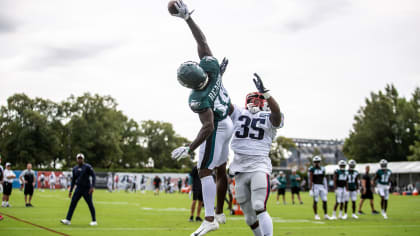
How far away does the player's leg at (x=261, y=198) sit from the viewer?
21.6 ft

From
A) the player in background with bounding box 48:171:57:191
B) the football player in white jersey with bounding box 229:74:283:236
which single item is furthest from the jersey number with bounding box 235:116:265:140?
the player in background with bounding box 48:171:57:191

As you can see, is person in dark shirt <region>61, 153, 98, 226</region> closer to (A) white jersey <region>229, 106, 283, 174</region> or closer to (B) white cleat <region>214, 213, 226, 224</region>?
(B) white cleat <region>214, 213, 226, 224</region>

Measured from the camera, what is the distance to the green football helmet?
239 inches

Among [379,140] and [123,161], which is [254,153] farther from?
[123,161]

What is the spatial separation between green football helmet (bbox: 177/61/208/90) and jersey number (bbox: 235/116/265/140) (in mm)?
1347

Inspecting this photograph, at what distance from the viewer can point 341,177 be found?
1850cm

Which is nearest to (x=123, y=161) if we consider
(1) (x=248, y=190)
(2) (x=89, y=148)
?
(2) (x=89, y=148)

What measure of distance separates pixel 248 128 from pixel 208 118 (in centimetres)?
123

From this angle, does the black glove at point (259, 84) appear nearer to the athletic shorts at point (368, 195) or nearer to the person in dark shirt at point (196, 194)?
the person in dark shirt at point (196, 194)

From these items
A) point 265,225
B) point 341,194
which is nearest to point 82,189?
point 265,225

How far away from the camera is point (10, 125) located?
251 feet

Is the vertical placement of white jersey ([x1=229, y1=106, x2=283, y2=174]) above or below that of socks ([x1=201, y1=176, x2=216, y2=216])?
above

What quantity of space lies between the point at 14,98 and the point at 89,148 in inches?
635

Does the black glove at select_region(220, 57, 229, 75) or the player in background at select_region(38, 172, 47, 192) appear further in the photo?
the player in background at select_region(38, 172, 47, 192)
